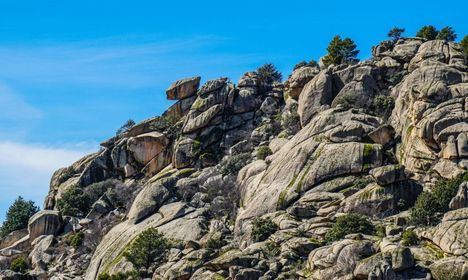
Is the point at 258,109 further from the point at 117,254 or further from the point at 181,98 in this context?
the point at 117,254

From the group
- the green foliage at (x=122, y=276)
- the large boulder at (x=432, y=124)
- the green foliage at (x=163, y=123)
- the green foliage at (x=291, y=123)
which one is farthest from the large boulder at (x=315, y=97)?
the green foliage at (x=122, y=276)

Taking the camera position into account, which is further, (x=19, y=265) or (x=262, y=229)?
(x=19, y=265)

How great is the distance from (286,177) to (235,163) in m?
14.0

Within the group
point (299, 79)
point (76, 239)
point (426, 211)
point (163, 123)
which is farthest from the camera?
point (163, 123)

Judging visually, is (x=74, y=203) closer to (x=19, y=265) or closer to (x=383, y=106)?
(x=19, y=265)

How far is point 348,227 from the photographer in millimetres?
67438

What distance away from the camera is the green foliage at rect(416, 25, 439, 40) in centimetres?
10812

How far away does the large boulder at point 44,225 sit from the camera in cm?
9762

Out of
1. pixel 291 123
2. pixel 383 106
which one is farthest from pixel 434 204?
pixel 291 123

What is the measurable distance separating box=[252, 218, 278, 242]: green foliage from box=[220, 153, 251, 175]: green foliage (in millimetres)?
19291

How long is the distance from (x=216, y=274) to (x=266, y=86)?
4714 centimetres

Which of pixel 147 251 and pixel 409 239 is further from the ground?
pixel 147 251

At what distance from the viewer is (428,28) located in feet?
358

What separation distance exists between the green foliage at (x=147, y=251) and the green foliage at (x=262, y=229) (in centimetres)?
928
